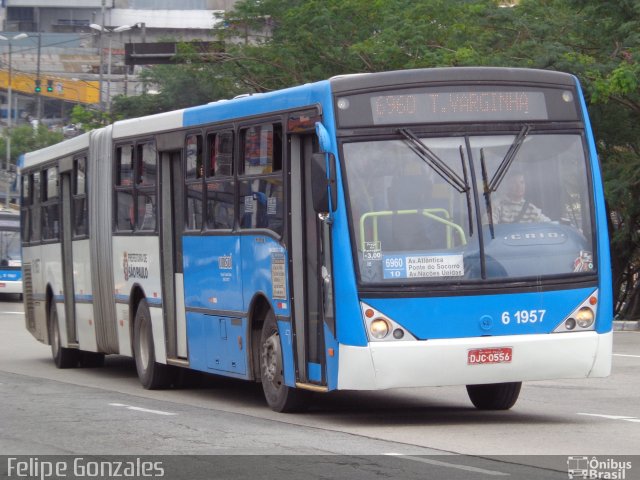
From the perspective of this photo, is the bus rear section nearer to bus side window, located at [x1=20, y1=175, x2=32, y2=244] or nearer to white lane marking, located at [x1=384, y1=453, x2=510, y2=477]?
white lane marking, located at [x1=384, y1=453, x2=510, y2=477]

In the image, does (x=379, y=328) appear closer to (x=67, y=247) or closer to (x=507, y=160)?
(x=507, y=160)

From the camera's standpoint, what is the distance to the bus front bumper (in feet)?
38.1

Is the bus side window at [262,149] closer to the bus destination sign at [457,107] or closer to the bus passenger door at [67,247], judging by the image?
the bus destination sign at [457,107]

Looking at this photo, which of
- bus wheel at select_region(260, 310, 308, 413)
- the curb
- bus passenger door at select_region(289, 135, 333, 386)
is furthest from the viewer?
the curb

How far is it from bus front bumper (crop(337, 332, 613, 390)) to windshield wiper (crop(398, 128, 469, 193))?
127cm

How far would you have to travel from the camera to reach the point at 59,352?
2144 centimetres

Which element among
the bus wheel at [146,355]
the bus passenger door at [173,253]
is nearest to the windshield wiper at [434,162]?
the bus passenger door at [173,253]

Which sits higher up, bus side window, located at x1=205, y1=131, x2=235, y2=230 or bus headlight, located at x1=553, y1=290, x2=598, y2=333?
bus side window, located at x1=205, y1=131, x2=235, y2=230

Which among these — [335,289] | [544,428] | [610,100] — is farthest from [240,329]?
[610,100]

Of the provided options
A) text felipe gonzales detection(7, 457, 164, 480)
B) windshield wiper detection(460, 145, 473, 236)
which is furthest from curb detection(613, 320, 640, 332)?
text felipe gonzales detection(7, 457, 164, 480)

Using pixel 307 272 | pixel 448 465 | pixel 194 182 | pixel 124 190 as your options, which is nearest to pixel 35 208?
pixel 124 190

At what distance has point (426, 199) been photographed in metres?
11.9

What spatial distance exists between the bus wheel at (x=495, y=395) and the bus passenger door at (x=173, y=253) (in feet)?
11.7

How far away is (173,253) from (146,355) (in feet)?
5.49
